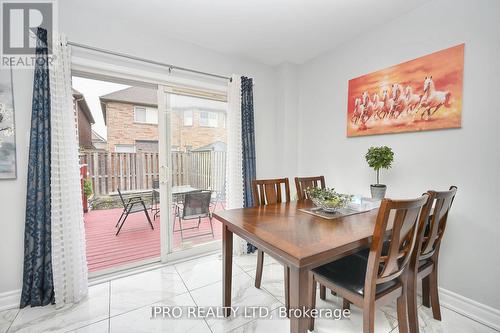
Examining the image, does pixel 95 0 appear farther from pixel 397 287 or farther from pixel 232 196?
pixel 397 287

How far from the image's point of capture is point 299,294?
102 cm

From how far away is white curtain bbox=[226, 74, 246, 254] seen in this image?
2688mm

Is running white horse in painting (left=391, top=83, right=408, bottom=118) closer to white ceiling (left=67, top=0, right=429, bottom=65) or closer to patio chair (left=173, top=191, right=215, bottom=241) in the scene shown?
white ceiling (left=67, top=0, right=429, bottom=65)

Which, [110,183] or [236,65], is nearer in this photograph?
[236,65]

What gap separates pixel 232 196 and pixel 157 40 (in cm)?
197

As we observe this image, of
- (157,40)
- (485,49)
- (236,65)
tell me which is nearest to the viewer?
(485,49)

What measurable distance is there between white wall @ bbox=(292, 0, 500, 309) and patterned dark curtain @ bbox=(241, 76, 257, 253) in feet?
4.21

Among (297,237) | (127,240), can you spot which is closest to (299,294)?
(297,237)

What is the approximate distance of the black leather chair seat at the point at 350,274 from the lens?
1.21 metres

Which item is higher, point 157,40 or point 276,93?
point 157,40

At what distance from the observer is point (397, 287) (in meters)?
1.25

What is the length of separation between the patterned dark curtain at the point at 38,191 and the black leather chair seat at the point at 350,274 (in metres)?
2.17

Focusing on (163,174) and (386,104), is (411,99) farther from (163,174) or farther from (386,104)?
(163,174)

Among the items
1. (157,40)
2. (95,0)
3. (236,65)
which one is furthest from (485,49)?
(95,0)
